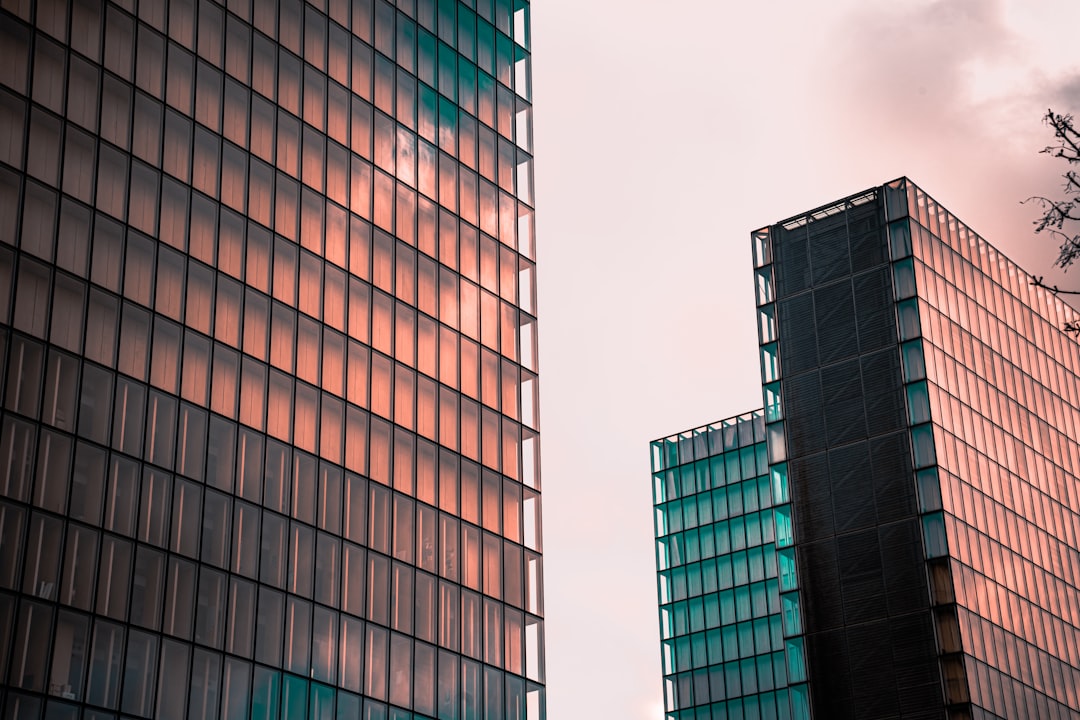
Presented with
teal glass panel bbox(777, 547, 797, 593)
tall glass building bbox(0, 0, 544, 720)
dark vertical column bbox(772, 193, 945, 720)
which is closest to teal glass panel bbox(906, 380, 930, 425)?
dark vertical column bbox(772, 193, 945, 720)

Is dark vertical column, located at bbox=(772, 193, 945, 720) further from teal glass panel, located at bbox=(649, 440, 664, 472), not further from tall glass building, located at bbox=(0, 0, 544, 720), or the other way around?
teal glass panel, located at bbox=(649, 440, 664, 472)

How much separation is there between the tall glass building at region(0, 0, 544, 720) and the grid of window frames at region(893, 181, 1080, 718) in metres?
21.1

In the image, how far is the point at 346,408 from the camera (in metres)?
57.7

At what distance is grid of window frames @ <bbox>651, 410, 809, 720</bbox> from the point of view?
109 m

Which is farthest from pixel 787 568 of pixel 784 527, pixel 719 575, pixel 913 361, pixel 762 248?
pixel 719 575

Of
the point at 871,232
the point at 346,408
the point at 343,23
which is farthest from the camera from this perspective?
the point at 871,232

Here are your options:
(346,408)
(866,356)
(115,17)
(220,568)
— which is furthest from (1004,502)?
(115,17)

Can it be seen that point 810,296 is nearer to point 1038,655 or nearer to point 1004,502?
point 1004,502

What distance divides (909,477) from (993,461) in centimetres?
778

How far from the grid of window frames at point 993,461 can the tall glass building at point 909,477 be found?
5.1 inches

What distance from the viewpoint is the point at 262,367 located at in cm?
5447

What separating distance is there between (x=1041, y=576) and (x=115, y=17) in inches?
2206

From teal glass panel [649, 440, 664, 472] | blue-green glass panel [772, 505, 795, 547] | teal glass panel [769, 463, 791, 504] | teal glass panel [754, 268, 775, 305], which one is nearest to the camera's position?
blue-green glass panel [772, 505, 795, 547]

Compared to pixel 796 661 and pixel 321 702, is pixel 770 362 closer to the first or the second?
pixel 796 661
